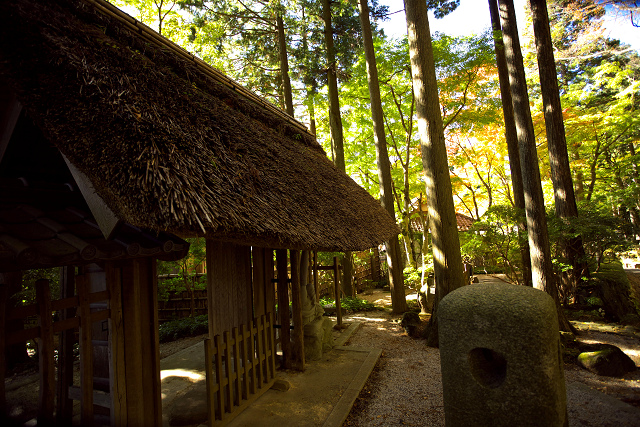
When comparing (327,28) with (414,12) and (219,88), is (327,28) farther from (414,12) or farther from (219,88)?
(219,88)

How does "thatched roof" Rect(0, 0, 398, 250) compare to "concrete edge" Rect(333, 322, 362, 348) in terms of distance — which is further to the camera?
"concrete edge" Rect(333, 322, 362, 348)

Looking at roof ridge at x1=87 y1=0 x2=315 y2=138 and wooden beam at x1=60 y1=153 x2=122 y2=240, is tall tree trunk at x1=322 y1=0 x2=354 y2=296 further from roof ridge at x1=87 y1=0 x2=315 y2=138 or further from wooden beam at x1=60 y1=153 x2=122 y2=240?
wooden beam at x1=60 y1=153 x2=122 y2=240

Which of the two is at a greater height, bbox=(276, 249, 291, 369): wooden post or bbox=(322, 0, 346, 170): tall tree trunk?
bbox=(322, 0, 346, 170): tall tree trunk

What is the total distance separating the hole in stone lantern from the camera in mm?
2615

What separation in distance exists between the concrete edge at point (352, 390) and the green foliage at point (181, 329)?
425 centimetres

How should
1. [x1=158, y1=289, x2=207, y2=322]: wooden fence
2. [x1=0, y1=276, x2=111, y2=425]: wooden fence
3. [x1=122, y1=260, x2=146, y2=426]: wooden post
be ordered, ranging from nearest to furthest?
1. [x1=0, y1=276, x2=111, y2=425]: wooden fence
2. [x1=122, y1=260, x2=146, y2=426]: wooden post
3. [x1=158, y1=289, x2=207, y2=322]: wooden fence

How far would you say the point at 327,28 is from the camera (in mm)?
11492

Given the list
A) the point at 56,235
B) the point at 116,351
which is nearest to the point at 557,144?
the point at 116,351

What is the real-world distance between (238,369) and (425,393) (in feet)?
8.68

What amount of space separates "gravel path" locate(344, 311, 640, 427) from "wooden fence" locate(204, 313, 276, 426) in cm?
127

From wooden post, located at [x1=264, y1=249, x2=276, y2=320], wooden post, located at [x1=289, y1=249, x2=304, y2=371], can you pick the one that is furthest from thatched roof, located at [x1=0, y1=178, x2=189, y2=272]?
wooden post, located at [x1=289, y1=249, x2=304, y2=371]

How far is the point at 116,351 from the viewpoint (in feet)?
8.63

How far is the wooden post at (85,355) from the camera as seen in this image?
236cm

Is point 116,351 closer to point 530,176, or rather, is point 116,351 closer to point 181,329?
point 181,329
